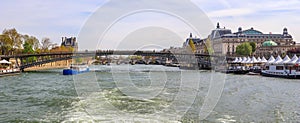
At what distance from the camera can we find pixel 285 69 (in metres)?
45.9

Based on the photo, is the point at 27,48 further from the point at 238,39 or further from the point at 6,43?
the point at 238,39

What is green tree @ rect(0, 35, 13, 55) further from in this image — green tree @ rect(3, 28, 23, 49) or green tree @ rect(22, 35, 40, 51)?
green tree @ rect(22, 35, 40, 51)

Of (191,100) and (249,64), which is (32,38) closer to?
(249,64)

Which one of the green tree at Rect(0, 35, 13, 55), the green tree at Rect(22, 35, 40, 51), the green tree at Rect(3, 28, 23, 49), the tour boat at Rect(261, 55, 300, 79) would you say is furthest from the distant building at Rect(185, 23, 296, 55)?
the tour boat at Rect(261, 55, 300, 79)

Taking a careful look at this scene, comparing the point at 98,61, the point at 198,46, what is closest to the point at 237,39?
the point at 198,46

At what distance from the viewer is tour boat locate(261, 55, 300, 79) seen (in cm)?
4266

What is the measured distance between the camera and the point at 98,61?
465 feet

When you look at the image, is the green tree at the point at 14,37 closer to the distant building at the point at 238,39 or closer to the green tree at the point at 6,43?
the green tree at the point at 6,43

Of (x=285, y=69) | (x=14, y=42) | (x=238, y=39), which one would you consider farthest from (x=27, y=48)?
(x=238, y=39)

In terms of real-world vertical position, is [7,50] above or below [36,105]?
above

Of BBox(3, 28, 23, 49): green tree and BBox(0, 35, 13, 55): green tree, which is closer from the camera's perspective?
BBox(0, 35, 13, 55): green tree

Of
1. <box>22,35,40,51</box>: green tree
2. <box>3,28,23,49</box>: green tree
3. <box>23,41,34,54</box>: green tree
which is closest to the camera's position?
<box>3,28,23,49</box>: green tree

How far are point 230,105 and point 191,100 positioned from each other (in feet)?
9.27

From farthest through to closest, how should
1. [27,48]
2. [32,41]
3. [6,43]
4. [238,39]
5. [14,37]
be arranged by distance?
[238,39] → [32,41] → [27,48] → [14,37] → [6,43]
